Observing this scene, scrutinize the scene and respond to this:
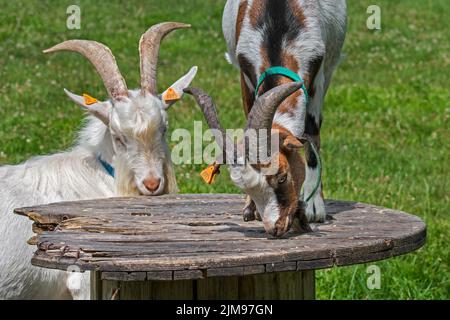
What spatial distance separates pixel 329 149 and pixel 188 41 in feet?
16.3

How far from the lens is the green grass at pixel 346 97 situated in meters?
8.70

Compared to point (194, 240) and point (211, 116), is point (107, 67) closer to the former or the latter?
point (211, 116)

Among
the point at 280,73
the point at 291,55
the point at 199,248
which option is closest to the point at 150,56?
the point at 291,55

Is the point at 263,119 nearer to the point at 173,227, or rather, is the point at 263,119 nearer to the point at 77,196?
the point at 173,227

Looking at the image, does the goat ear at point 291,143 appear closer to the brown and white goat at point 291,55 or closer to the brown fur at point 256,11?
the brown and white goat at point 291,55

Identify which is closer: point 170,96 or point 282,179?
point 282,179

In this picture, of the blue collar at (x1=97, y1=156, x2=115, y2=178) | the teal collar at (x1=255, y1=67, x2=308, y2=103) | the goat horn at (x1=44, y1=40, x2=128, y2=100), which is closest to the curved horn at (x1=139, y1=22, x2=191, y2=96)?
the goat horn at (x1=44, y1=40, x2=128, y2=100)

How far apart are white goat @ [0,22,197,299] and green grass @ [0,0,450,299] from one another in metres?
1.68

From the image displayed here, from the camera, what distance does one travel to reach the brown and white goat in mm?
5531

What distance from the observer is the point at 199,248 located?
193 inches

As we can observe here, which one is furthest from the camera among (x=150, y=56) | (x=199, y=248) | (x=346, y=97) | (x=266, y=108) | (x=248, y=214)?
(x=346, y=97)

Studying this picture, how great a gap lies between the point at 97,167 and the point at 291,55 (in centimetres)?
188

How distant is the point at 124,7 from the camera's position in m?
17.1

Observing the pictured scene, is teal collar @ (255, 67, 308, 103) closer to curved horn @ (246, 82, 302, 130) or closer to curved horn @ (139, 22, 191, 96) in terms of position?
curved horn @ (246, 82, 302, 130)
